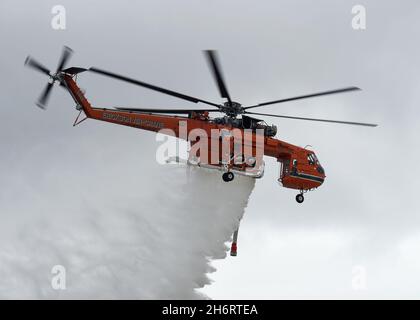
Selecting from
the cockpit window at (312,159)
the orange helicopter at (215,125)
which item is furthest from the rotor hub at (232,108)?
the cockpit window at (312,159)

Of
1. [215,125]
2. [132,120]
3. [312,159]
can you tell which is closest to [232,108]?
[215,125]

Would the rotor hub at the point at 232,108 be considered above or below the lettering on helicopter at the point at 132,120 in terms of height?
above

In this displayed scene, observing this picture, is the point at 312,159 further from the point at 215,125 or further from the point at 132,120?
the point at 132,120

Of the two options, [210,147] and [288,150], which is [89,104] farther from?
[288,150]

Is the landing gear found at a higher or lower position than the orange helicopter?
lower

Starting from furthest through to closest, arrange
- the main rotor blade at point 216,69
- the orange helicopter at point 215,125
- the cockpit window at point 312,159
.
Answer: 1. the cockpit window at point 312,159
2. the orange helicopter at point 215,125
3. the main rotor blade at point 216,69

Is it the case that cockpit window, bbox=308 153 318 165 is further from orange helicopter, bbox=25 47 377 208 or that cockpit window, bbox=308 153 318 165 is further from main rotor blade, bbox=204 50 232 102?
main rotor blade, bbox=204 50 232 102

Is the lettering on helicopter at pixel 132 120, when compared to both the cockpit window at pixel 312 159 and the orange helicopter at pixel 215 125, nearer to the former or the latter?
the orange helicopter at pixel 215 125

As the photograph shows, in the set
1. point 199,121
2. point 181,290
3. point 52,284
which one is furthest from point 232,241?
point 52,284

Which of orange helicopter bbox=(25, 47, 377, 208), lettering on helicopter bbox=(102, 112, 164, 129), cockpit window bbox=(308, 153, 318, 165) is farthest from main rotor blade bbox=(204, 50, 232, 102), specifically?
cockpit window bbox=(308, 153, 318, 165)

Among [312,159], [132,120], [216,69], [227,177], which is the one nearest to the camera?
[216,69]

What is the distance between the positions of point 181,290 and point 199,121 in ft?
30.2

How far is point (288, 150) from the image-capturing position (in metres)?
47.6

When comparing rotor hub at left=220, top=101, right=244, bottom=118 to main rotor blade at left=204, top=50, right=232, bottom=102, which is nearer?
main rotor blade at left=204, top=50, right=232, bottom=102
